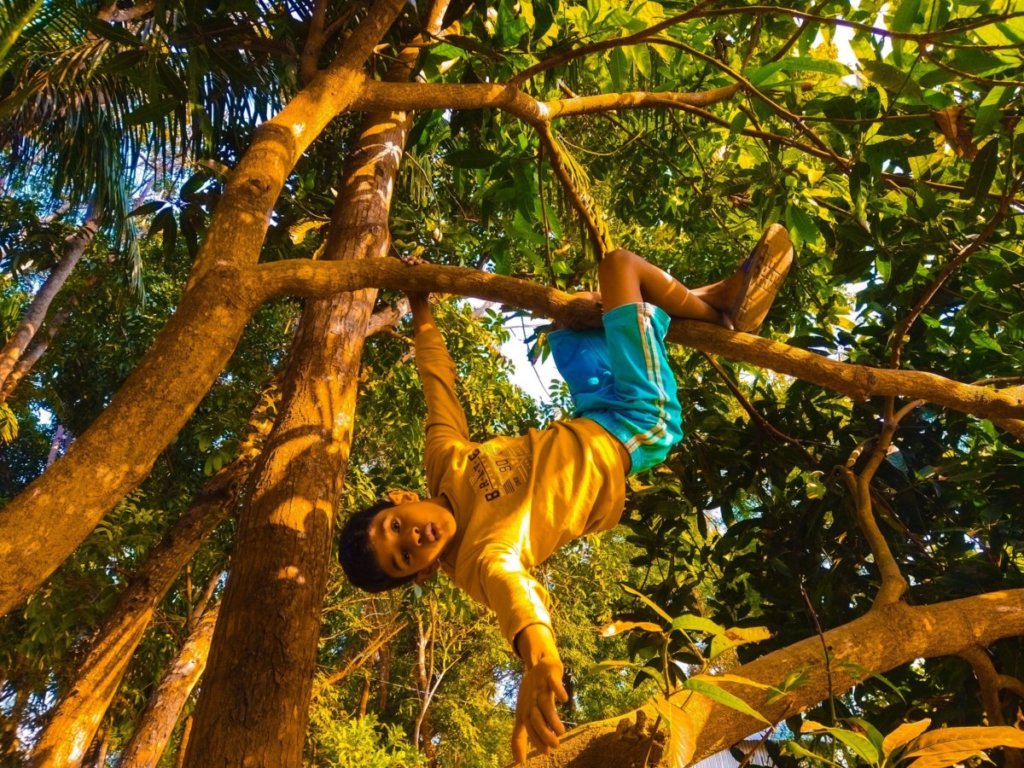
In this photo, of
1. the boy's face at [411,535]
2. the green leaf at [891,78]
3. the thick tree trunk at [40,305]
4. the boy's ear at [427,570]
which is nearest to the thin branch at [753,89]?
the green leaf at [891,78]

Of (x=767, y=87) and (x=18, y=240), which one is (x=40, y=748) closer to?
(x=767, y=87)

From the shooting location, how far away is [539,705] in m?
1.07

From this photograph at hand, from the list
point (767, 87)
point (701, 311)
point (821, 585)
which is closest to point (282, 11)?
point (767, 87)

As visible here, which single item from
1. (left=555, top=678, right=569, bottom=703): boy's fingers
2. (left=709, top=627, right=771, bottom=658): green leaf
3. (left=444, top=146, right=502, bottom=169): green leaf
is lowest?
(left=555, top=678, right=569, bottom=703): boy's fingers

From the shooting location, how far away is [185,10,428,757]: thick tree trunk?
156 cm

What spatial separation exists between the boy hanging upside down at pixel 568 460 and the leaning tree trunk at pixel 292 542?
160 mm

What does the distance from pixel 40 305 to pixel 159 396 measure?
703cm

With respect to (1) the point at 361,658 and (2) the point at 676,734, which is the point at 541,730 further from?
(1) the point at 361,658

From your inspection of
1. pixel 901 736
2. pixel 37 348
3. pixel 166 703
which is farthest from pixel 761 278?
pixel 37 348

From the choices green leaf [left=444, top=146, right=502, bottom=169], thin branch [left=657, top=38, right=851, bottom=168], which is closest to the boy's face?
green leaf [left=444, top=146, right=502, bottom=169]

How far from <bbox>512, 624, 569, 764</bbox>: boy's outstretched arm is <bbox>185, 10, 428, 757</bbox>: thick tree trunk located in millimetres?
668

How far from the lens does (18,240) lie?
282 inches

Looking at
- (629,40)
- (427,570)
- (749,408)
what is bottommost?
(427,570)

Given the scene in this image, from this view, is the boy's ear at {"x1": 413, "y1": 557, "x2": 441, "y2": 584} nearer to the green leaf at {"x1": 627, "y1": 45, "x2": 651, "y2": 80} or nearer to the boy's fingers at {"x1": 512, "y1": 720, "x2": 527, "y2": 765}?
the boy's fingers at {"x1": 512, "y1": 720, "x2": 527, "y2": 765}
